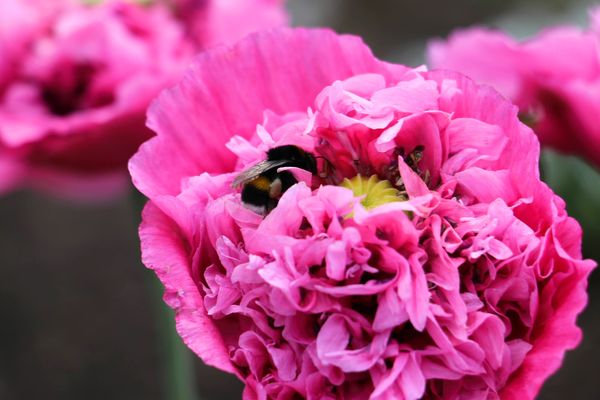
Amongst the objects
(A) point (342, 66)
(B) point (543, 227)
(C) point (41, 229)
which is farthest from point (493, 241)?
(C) point (41, 229)

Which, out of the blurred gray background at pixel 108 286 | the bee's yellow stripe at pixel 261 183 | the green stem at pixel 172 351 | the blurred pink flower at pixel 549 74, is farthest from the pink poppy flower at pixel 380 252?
the blurred gray background at pixel 108 286

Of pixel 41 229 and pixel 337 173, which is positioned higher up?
pixel 337 173

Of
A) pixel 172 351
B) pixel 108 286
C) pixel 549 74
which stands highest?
pixel 549 74

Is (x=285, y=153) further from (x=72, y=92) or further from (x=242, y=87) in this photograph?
(x=72, y=92)

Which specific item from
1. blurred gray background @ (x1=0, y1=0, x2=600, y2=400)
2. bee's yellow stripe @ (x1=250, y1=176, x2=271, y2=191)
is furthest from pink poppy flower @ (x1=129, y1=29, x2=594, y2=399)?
blurred gray background @ (x1=0, y1=0, x2=600, y2=400)

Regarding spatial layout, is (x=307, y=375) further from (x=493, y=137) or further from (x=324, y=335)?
(x=493, y=137)

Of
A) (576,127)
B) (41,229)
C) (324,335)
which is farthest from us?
(41,229)

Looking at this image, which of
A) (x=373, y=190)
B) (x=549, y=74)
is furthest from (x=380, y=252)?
(x=549, y=74)

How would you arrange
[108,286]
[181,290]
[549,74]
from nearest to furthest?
[181,290] < [549,74] < [108,286]
